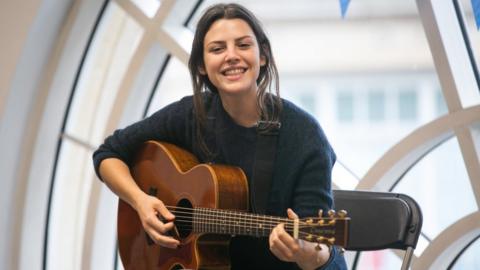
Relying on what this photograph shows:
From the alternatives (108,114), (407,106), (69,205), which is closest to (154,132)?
(108,114)

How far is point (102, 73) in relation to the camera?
16.8ft

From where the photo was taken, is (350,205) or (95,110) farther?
(95,110)

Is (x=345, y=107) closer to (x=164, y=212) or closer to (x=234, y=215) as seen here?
(x=164, y=212)

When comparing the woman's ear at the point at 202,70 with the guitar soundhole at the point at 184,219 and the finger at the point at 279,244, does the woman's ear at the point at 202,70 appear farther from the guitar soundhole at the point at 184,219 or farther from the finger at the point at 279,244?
the finger at the point at 279,244

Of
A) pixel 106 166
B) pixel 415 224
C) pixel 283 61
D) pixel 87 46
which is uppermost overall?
pixel 283 61

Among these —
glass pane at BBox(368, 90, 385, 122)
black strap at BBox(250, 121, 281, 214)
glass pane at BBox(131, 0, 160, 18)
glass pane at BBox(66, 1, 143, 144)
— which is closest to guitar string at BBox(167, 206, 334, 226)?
black strap at BBox(250, 121, 281, 214)

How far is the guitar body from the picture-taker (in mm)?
2516

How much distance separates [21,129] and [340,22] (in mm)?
3628

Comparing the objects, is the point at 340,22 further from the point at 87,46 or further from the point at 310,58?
the point at 87,46

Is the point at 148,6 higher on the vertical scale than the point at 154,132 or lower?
higher

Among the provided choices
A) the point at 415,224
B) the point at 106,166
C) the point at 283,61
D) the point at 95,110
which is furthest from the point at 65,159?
the point at 283,61

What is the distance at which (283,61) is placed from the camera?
10914 millimetres

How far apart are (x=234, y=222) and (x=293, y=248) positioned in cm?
26

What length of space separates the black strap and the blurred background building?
4.55 ft
